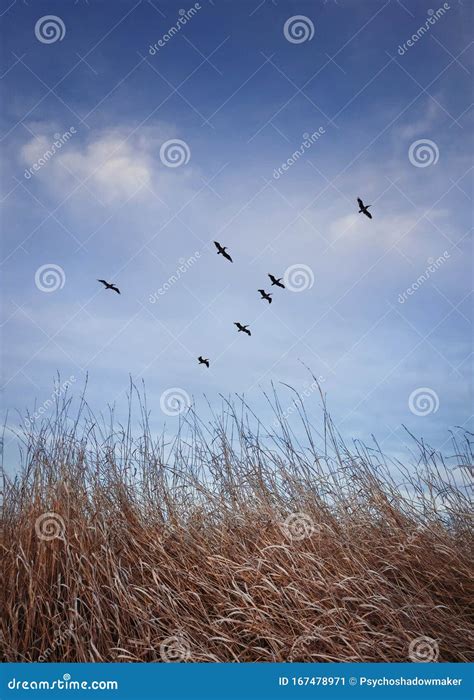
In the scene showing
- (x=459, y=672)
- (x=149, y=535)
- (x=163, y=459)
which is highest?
(x=163, y=459)

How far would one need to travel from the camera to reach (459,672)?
2828 millimetres

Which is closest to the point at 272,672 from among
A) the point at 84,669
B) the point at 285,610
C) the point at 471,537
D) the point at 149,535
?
the point at 285,610

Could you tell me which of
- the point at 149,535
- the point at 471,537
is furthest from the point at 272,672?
the point at 471,537

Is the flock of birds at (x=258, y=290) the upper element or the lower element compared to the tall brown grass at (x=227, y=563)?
upper

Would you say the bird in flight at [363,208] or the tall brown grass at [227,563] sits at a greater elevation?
the bird in flight at [363,208]

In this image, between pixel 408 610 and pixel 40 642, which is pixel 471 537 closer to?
pixel 408 610

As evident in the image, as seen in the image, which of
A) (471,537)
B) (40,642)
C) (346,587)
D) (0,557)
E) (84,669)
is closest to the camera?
(84,669)

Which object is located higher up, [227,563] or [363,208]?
[363,208]

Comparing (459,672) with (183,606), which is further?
(183,606)

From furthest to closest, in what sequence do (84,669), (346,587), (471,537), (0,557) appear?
(471,537) → (0,557) → (346,587) → (84,669)

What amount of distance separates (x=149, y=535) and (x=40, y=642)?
0.78 meters

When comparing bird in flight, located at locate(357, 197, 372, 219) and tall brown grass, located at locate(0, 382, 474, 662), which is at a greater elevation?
bird in flight, located at locate(357, 197, 372, 219)

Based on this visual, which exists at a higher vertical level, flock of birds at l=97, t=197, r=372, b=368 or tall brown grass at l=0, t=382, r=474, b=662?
flock of birds at l=97, t=197, r=372, b=368

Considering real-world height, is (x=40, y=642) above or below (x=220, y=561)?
below
